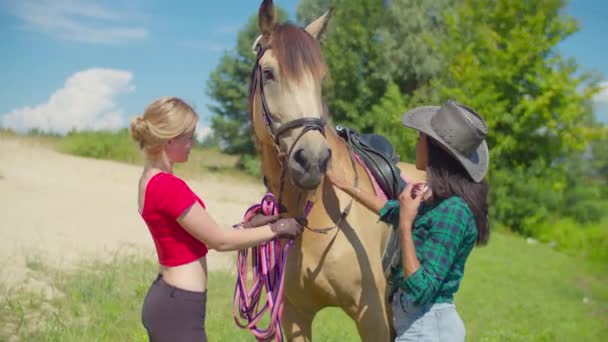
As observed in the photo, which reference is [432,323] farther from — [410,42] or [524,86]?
[410,42]

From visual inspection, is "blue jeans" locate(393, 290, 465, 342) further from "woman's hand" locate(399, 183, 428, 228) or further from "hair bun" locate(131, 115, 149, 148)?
"hair bun" locate(131, 115, 149, 148)

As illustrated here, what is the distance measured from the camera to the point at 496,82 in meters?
14.8

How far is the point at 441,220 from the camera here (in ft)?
6.53

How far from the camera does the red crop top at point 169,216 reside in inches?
79.7

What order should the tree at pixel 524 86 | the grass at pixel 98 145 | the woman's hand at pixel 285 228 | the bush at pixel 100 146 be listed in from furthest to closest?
1. the bush at pixel 100 146
2. the grass at pixel 98 145
3. the tree at pixel 524 86
4. the woman's hand at pixel 285 228

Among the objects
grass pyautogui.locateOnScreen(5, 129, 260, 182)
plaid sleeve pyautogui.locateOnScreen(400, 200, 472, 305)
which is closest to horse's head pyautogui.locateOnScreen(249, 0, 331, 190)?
plaid sleeve pyautogui.locateOnScreen(400, 200, 472, 305)

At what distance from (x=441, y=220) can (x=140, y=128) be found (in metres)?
1.24

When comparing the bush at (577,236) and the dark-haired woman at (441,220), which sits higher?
the dark-haired woman at (441,220)

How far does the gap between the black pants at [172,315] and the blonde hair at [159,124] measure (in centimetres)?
57

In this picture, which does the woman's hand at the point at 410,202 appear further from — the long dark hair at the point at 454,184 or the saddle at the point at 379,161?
the saddle at the point at 379,161

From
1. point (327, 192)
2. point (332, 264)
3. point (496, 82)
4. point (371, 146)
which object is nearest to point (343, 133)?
point (371, 146)

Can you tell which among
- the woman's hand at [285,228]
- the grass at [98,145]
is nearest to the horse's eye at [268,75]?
the woman's hand at [285,228]

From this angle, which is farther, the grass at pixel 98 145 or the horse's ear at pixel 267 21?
the grass at pixel 98 145

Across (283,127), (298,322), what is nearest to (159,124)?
(283,127)
